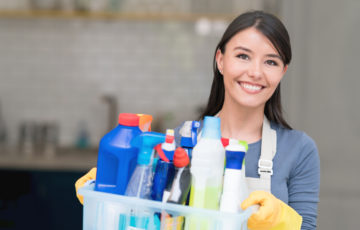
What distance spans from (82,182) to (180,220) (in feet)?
1.04

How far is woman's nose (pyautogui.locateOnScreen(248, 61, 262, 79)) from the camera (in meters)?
1.13

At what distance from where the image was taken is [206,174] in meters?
0.86

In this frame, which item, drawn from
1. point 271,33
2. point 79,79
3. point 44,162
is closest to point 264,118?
point 271,33

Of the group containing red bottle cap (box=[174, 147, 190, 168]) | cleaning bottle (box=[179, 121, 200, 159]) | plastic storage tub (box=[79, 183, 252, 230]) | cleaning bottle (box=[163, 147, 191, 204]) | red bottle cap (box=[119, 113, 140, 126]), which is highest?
red bottle cap (box=[119, 113, 140, 126])

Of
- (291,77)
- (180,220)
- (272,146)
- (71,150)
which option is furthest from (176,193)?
(71,150)

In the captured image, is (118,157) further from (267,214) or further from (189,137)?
(267,214)

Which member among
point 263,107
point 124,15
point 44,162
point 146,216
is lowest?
point 44,162

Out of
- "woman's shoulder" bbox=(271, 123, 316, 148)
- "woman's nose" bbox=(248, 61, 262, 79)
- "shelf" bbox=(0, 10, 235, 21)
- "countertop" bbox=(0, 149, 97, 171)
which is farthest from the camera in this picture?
"shelf" bbox=(0, 10, 235, 21)

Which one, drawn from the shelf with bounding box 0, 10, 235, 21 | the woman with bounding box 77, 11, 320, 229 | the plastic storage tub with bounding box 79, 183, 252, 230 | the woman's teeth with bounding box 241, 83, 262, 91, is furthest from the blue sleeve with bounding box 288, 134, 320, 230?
the shelf with bounding box 0, 10, 235, 21

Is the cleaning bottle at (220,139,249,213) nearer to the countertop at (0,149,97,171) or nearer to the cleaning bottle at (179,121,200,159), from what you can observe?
the cleaning bottle at (179,121,200,159)

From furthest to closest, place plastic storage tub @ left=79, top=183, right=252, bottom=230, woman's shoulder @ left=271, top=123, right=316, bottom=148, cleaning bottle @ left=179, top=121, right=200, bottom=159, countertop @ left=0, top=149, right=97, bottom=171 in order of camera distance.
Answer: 1. countertop @ left=0, top=149, right=97, bottom=171
2. woman's shoulder @ left=271, top=123, right=316, bottom=148
3. cleaning bottle @ left=179, top=121, right=200, bottom=159
4. plastic storage tub @ left=79, top=183, right=252, bottom=230

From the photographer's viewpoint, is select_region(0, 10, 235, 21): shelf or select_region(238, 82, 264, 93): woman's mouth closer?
select_region(238, 82, 264, 93): woman's mouth

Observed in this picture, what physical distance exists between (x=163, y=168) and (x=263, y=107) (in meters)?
0.50

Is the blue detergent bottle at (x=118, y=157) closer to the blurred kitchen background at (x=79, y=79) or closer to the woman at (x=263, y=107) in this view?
the woman at (x=263, y=107)
